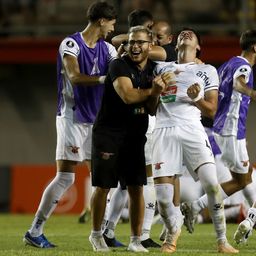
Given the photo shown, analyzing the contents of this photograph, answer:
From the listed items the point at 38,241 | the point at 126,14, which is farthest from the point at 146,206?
the point at 126,14

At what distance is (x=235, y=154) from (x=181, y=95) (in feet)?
8.17

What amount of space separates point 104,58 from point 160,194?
5.95 feet

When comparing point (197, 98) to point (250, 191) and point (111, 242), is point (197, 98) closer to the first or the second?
point (111, 242)

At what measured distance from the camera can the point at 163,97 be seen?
9258 millimetres

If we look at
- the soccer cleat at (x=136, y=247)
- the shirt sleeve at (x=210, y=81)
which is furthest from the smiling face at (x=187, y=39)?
the soccer cleat at (x=136, y=247)

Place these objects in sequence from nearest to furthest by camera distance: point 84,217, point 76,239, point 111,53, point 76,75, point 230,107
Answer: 1. point 76,75
2. point 111,53
3. point 76,239
4. point 230,107
5. point 84,217

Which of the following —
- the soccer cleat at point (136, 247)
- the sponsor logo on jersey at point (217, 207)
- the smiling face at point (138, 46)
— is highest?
the smiling face at point (138, 46)

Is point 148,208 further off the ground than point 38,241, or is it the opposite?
point 148,208

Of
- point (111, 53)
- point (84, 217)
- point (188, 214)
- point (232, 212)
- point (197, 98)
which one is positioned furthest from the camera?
point (84, 217)

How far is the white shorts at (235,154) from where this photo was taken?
1149 centimetres

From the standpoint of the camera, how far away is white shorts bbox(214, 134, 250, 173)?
452 inches

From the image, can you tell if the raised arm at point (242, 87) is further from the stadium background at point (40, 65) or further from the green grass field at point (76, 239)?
the stadium background at point (40, 65)

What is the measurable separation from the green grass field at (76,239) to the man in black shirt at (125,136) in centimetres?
41

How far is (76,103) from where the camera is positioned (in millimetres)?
10211
